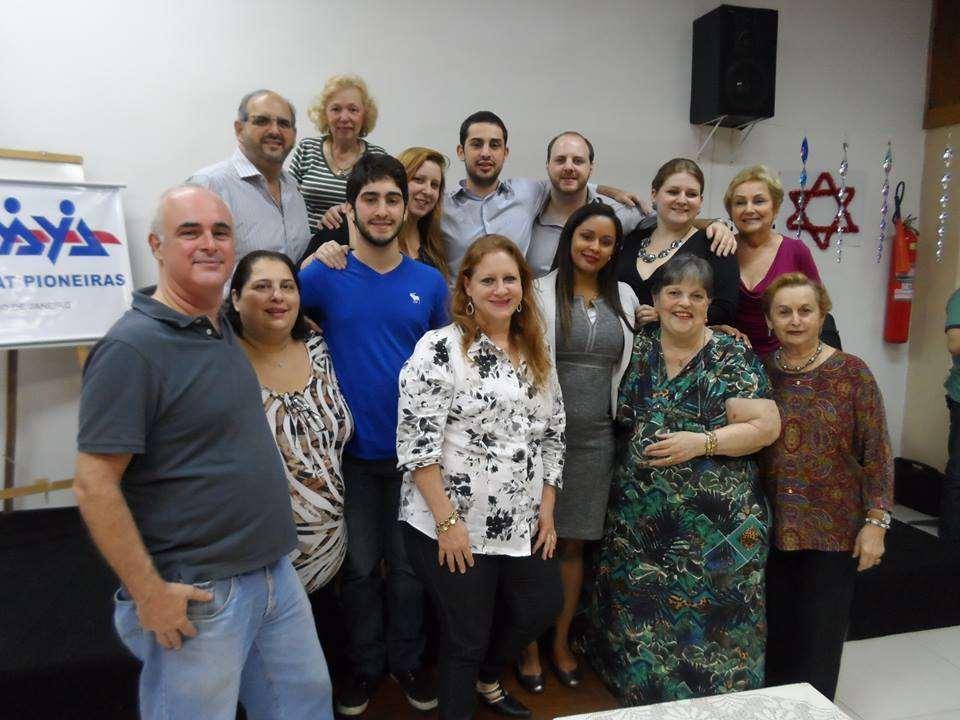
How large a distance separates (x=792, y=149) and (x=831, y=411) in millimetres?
2806

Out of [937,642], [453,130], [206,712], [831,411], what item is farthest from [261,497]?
[937,642]

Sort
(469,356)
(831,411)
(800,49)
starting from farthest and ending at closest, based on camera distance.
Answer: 1. (800,49)
2. (831,411)
3. (469,356)

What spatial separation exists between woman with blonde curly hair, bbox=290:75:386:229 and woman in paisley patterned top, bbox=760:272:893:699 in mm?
1667

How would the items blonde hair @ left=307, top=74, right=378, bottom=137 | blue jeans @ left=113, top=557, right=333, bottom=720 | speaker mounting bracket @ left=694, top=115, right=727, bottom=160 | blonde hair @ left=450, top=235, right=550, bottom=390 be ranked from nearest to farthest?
blue jeans @ left=113, top=557, right=333, bottom=720 → blonde hair @ left=450, top=235, right=550, bottom=390 → blonde hair @ left=307, top=74, right=378, bottom=137 → speaker mounting bracket @ left=694, top=115, right=727, bottom=160

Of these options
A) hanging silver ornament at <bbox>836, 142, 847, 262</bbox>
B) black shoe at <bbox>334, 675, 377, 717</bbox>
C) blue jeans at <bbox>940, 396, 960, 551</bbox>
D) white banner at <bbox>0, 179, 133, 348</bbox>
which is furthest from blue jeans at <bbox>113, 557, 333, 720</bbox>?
hanging silver ornament at <bbox>836, 142, 847, 262</bbox>

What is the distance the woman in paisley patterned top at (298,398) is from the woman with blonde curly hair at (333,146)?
0.82 meters

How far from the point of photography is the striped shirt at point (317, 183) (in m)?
2.60

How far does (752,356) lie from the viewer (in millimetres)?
2035

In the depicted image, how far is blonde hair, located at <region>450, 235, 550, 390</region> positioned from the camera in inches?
Result: 73.7

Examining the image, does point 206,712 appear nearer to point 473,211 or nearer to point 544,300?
point 544,300

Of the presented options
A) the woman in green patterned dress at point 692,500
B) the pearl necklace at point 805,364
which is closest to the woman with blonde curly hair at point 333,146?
the woman in green patterned dress at point 692,500

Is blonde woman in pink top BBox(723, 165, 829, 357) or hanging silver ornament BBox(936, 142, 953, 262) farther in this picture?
hanging silver ornament BBox(936, 142, 953, 262)

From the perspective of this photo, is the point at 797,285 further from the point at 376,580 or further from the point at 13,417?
the point at 13,417

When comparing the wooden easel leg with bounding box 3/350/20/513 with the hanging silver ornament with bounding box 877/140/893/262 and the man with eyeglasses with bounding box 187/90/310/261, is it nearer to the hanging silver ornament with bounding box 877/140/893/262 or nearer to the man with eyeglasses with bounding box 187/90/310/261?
the man with eyeglasses with bounding box 187/90/310/261
